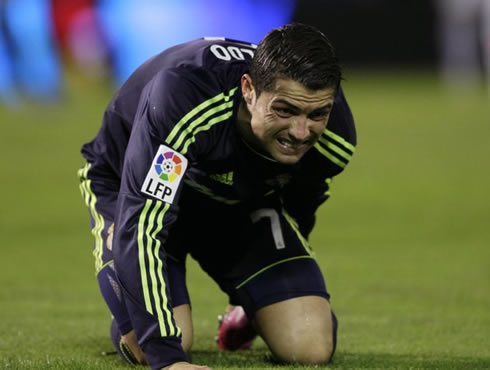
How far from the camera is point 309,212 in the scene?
5145mm

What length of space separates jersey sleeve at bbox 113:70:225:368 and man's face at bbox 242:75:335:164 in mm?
249

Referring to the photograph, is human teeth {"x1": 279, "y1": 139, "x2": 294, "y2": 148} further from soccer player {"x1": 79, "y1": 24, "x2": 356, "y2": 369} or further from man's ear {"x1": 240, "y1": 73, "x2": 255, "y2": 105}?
man's ear {"x1": 240, "y1": 73, "x2": 255, "y2": 105}

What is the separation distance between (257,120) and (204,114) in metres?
0.23

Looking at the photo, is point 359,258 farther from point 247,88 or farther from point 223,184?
point 247,88

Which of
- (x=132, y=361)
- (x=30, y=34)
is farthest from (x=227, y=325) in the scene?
(x=30, y=34)

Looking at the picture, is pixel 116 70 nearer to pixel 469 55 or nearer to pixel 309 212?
pixel 469 55

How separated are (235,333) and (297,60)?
1693 mm

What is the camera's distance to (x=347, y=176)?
12914 millimetres

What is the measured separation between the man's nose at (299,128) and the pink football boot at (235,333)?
137cm

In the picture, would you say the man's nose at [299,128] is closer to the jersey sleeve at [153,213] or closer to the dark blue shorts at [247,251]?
the jersey sleeve at [153,213]

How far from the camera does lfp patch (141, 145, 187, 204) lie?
389 cm

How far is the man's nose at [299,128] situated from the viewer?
396cm

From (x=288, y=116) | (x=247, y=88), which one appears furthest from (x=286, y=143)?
(x=247, y=88)

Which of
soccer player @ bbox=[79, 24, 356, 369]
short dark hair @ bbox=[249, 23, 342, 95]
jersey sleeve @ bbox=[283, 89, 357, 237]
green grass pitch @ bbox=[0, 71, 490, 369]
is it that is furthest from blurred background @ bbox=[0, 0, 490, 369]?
short dark hair @ bbox=[249, 23, 342, 95]
